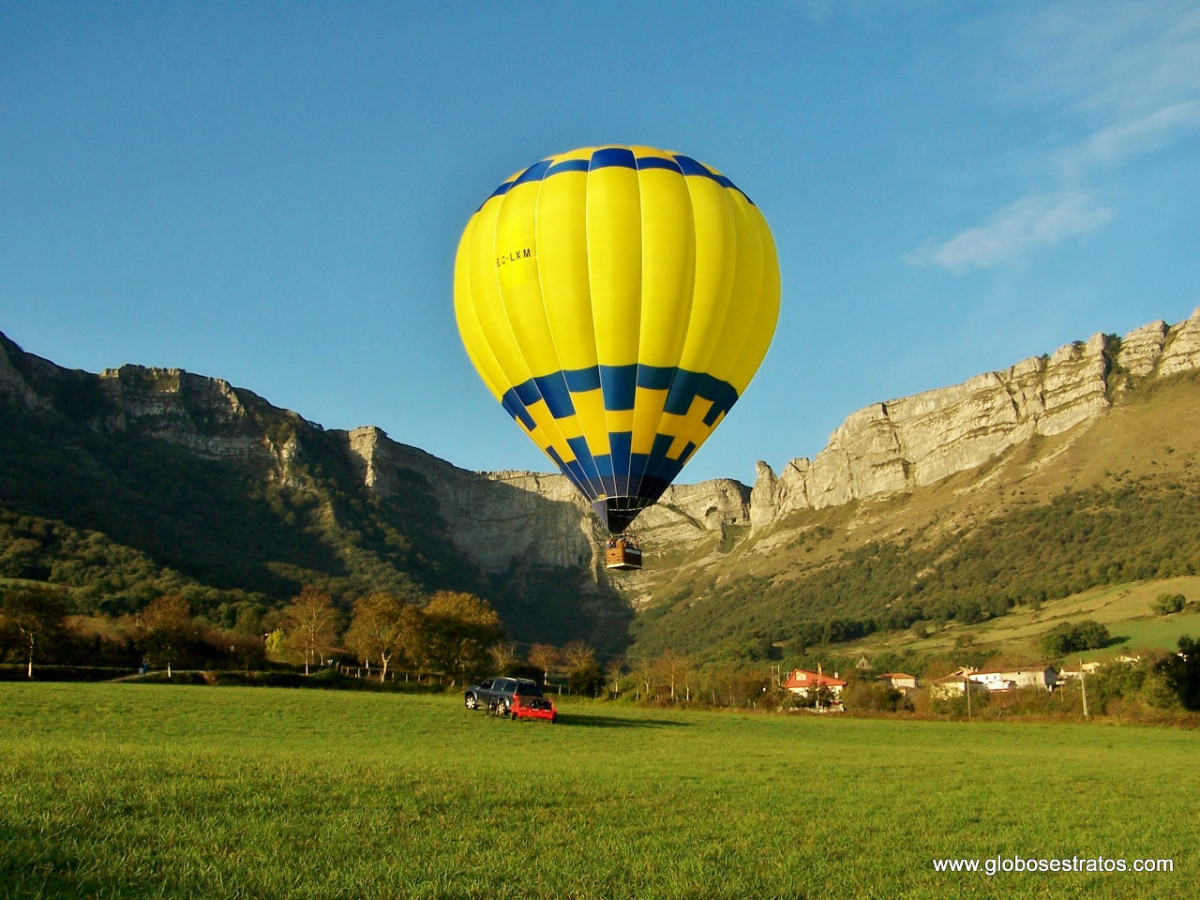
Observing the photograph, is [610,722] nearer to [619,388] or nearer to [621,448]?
[621,448]

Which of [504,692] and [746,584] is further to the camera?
[746,584]

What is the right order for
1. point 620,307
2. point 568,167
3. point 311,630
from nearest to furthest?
point 620,307, point 568,167, point 311,630

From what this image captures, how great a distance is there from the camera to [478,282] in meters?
25.6

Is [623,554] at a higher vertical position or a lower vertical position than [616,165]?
lower

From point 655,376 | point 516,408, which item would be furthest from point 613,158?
point 516,408

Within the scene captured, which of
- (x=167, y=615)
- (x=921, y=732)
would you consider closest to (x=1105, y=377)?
(x=921, y=732)

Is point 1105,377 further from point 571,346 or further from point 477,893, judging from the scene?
point 477,893

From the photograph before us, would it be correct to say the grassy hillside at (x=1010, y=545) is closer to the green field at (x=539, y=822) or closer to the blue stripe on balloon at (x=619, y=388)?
the blue stripe on balloon at (x=619, y=388)

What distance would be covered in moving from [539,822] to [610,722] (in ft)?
87.3

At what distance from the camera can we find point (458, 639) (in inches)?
2785

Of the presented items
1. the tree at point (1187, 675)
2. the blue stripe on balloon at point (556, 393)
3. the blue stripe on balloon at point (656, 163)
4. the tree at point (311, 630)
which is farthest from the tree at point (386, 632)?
the blue stripe on balloon at point (656, 163)

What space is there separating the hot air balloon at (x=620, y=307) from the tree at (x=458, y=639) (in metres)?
46.0

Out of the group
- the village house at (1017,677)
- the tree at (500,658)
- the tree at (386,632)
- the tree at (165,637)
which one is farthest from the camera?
the village house at (1017,677)

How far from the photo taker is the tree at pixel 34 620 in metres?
49.2
